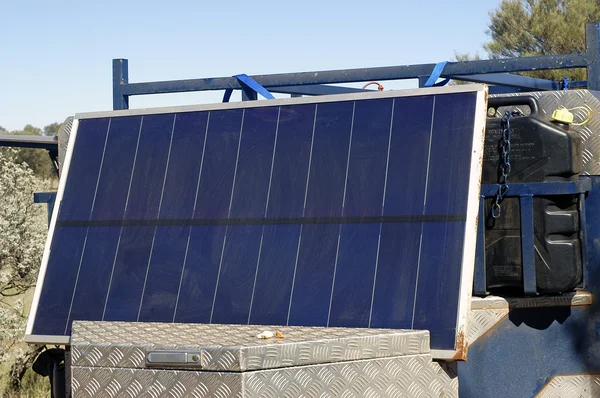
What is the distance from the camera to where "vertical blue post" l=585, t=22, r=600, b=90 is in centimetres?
569

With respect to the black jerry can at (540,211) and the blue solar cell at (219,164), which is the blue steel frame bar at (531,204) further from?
the blue solar cell at (219,164)

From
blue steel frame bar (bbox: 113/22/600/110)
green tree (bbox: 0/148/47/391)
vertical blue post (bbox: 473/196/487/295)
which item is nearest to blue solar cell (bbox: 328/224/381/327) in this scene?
vertical blue post (bbox: 473/196/487/295)

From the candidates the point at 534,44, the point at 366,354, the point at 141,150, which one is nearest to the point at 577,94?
the point at 366,354

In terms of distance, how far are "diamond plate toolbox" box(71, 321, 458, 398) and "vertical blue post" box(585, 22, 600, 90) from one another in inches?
79.6

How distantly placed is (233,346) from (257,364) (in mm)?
137

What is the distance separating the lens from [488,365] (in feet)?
17.8

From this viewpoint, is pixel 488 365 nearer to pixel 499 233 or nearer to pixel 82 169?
pixel 499 233

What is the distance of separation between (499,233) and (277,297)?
4.41 feet

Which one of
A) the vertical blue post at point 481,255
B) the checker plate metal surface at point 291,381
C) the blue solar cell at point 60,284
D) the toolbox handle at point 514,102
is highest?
the toolbox handle at point 514,102

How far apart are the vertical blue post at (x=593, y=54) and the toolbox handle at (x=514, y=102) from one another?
43 cm

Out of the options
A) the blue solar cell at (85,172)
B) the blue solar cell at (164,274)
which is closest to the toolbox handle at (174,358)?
the blue solar cell at (164,274)

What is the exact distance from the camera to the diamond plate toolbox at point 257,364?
4371 millimetres

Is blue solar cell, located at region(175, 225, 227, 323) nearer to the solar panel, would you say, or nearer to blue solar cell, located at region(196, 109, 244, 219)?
the solar panel

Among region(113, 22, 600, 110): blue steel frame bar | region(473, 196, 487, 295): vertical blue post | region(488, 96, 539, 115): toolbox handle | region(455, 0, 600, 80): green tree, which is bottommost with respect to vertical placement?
region(473, 196, 487, 295): vertical blue post
